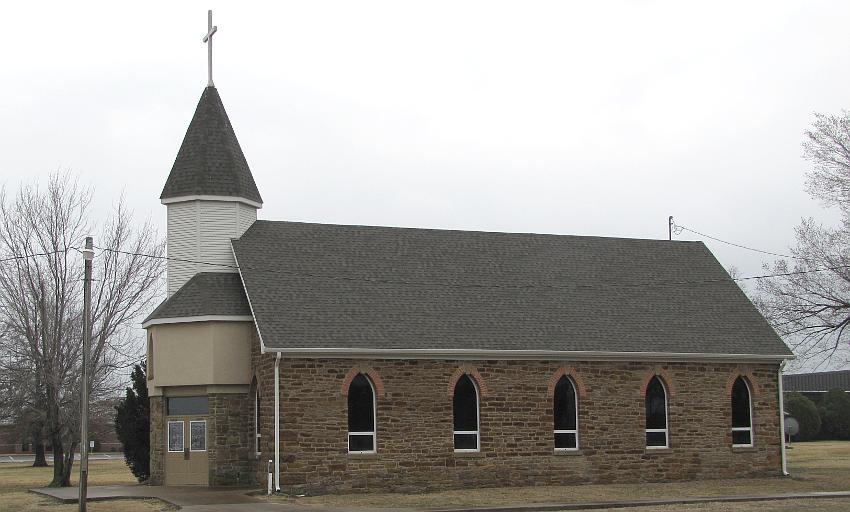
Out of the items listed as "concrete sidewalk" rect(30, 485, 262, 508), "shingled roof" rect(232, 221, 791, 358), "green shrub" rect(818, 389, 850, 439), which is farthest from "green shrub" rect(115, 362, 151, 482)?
"green shrub" rect(818, 389, 850, 439)

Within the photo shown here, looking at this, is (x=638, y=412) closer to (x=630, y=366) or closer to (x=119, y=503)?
(x=630, y=366)

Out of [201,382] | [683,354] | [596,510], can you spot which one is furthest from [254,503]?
[683,354]

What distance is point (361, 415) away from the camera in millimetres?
29406

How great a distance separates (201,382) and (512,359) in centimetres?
855

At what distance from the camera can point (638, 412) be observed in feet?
105

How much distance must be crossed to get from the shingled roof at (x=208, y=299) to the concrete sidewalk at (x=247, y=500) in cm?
475

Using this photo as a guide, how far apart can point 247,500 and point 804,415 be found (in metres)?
45.0

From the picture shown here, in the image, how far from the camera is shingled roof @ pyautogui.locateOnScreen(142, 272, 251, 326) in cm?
3091

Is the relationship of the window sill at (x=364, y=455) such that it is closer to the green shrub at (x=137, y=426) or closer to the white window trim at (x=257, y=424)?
the white window trim at (x=257, y=424)

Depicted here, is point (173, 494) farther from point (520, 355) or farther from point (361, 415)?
point (520, 355)

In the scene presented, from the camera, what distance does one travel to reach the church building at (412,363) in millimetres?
29172

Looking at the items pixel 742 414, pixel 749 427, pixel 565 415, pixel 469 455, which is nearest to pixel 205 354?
pixel 469 455

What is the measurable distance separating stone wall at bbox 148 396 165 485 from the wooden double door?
0.17 m

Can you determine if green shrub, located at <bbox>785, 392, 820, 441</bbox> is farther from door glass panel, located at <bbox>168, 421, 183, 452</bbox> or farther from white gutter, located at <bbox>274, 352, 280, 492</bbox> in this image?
white gutter, located at <bbox>274, 352, 280, 492</bbox>
